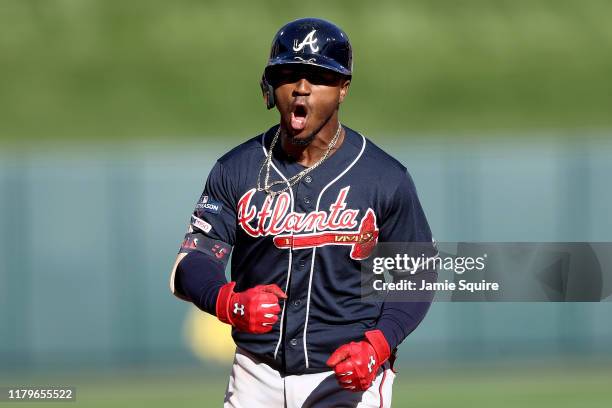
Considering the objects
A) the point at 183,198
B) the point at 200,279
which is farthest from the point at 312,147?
the point at 183,198

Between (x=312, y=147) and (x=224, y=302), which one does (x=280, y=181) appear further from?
(x=224, y=302)

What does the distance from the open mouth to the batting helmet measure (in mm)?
123

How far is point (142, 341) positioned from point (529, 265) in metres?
4.98

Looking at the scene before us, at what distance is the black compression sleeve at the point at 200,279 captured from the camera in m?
5.21

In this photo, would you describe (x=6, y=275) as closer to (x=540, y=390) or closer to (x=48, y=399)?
(x=48, y=399)

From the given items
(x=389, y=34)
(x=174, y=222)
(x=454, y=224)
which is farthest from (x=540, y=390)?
(x=389, y=34)

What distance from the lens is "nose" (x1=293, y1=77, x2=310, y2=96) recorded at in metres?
5.33

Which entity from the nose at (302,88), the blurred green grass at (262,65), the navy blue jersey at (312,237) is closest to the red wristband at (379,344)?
the navy blue jersey at (312,237)

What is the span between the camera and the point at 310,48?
5.34 metres

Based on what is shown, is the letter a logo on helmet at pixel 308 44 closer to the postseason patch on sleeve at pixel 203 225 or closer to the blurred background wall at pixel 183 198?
the postseason patch on sleeve at pixel 203 225

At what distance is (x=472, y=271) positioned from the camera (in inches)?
301

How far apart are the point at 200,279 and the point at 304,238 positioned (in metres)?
0.50

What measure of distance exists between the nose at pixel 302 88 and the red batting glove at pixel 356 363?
1.16m

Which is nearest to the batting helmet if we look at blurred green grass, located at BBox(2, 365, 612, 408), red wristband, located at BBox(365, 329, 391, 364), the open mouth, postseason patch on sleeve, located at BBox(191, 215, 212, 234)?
the open mouth
